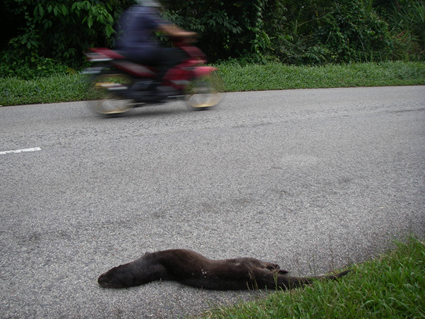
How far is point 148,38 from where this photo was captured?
652 centimetres

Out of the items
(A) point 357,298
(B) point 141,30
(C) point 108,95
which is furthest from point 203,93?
(A) point 357,298

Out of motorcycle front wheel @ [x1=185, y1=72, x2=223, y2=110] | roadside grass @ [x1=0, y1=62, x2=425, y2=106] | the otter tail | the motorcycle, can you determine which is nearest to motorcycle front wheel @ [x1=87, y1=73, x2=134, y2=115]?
the motorcycle

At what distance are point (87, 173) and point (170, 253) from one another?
1.93m

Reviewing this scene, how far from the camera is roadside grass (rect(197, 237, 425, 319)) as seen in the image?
6.42ft

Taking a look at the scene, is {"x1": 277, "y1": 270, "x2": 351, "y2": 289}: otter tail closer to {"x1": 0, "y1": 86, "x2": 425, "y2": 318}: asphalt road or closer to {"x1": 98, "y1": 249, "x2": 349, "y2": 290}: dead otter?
{"x1": 98, "y1": 249, "x2": 349, "y2": 290}: dead otter

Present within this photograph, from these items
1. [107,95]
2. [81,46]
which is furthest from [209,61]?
[107,95]

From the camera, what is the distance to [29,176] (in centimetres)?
405

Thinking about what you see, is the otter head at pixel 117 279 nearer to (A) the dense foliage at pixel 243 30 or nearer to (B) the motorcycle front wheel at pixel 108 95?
(B) the motorcycle front wheel at pixel 108 95

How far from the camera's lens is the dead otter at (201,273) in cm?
238

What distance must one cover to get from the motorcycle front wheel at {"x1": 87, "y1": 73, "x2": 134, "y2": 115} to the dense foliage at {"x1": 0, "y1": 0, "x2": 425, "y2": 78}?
4139mm

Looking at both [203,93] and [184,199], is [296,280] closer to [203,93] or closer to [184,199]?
[184,199]

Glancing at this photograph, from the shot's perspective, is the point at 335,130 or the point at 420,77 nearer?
the point at 335,130

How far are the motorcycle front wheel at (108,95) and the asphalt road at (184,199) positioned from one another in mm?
259

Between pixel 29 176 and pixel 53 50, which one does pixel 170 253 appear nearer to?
pixel 29 176
